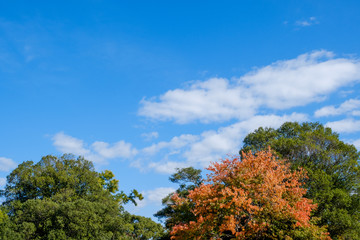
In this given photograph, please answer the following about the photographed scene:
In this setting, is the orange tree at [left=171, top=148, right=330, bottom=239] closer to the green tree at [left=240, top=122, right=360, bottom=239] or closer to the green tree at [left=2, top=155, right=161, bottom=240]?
the green tree at [left=240, top=122, right=360, bottom=239]

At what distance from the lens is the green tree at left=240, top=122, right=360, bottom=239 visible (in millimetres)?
24359

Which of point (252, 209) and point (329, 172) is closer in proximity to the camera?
point (252, 209)

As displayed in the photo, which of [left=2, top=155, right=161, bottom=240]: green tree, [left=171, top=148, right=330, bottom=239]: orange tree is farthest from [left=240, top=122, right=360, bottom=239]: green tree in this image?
[left=2, top=155, right=161, bottom=240]: green tree

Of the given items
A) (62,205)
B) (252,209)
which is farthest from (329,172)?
(62,205)

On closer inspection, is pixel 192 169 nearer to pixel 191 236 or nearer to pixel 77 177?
pixel 77 177

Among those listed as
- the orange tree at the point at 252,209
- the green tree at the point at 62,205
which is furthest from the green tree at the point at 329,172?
the green tree at the point at 62,205

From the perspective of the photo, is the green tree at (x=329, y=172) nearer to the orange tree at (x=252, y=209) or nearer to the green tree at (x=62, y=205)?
the orange tree at (x=252, y=209)

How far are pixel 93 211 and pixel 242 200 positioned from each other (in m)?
18.2

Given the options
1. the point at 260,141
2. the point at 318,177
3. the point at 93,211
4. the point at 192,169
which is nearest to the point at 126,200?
the point at 192,169

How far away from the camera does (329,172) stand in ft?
89.5

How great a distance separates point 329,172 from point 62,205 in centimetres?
2172

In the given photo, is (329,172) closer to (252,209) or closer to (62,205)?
(252,209)

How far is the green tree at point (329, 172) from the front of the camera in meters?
24.4

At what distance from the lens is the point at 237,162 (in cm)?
1720
